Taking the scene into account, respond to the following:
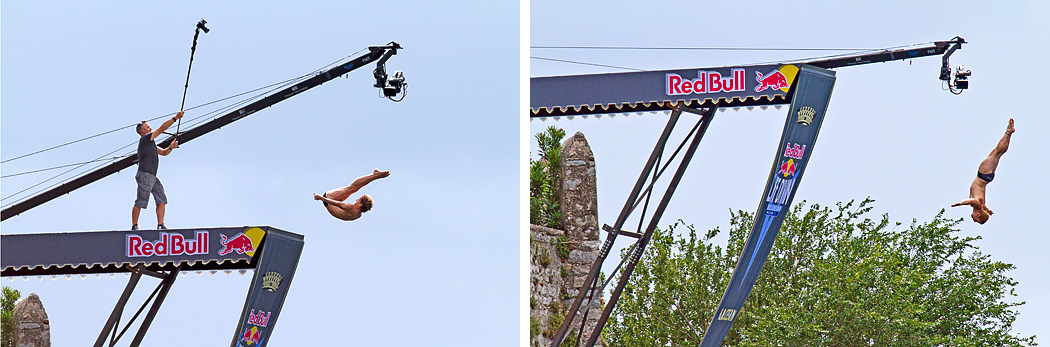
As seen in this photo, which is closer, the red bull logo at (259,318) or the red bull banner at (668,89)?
the red bull banner at (668,89)

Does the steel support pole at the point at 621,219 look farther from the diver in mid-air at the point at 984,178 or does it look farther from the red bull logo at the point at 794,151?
the diver in mid-air at the point at 984,178

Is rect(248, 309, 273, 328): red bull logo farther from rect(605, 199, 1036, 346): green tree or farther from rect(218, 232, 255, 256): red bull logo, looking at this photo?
rect(605, 199, 1036, 346): green tree

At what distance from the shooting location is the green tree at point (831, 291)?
15.9 meters

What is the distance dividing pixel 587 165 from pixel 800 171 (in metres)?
5.56

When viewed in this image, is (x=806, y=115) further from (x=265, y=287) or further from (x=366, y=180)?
(x=265, y=287)

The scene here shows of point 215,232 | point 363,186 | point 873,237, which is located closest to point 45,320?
point 215,232

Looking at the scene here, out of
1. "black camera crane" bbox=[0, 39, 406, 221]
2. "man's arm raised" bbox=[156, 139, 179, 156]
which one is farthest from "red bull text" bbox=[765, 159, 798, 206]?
"man's arm raised" bbox=[156, 139, 179, 156]

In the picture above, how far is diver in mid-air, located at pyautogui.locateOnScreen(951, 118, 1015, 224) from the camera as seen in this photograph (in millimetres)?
8219

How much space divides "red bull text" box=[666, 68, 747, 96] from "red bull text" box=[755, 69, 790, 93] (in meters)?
0.12

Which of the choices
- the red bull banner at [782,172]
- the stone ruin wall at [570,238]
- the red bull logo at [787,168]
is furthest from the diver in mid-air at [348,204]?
the stone ruin wall at [570,238]

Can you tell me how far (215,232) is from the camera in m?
8.73

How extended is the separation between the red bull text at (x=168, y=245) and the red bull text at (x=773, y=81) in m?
3.84

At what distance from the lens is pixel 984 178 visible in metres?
8.27

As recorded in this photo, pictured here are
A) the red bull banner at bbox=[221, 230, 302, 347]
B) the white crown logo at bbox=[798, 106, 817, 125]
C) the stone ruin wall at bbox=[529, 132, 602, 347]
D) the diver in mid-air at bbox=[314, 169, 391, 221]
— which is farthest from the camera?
the stone ruin wall at bbox=[529, 132, 602, 347]
